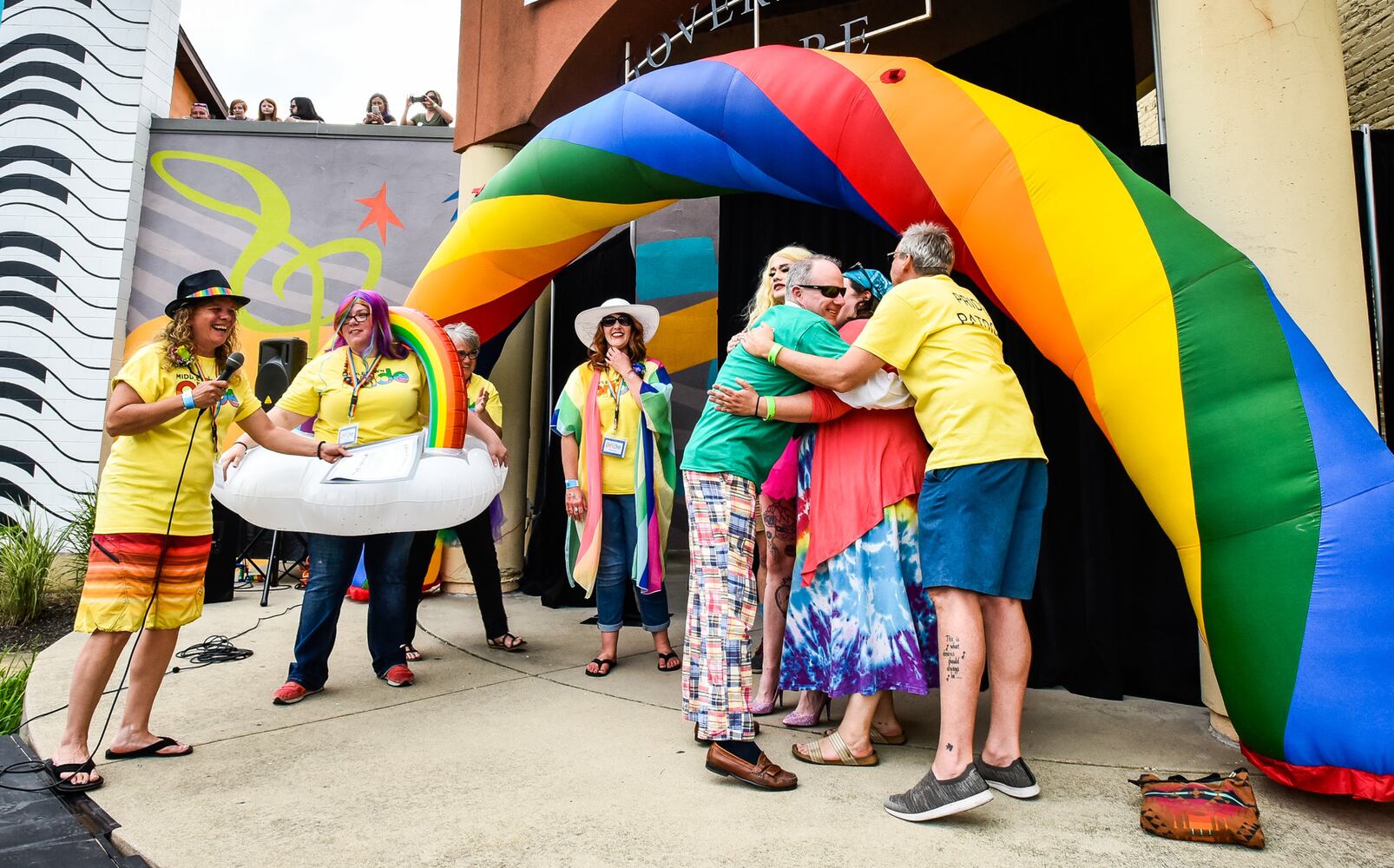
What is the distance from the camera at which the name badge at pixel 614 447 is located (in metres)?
3.71

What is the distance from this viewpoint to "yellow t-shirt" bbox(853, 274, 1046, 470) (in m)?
2.21

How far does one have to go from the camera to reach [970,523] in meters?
2.19

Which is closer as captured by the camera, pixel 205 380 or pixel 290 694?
pixel 205 380

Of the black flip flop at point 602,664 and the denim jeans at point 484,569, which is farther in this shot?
the denim jeans at point 484,569

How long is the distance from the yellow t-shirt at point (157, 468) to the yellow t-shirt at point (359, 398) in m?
0.57

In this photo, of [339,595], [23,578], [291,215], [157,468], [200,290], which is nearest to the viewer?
[157,468]

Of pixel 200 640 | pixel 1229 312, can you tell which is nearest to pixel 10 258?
pixel 200 640

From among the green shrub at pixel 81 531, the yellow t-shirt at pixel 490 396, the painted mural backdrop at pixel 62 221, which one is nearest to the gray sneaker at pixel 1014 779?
the yellow t-shirt at pixel 490 396

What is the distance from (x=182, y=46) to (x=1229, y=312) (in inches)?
443

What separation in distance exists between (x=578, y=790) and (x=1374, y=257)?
3.22m

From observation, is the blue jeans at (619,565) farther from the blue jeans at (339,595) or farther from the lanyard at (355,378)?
the lanyard at (355,378)

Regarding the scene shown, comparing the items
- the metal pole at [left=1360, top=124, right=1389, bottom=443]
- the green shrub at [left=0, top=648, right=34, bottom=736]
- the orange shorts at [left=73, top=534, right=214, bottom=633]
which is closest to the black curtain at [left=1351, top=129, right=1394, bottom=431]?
the metal pole at [left=1360, top=124, right=1389, bottom=443]

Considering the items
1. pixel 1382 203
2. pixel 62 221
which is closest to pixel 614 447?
pixel 1382 203

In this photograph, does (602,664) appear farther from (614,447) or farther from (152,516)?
(152,516)
